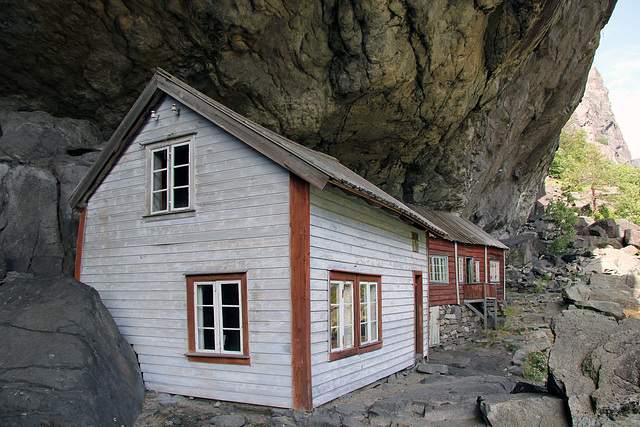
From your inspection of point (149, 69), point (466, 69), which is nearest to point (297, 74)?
point (149, 69)

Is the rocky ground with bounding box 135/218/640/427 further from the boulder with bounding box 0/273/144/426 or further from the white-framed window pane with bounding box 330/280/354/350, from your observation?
the white-framed window pane with bounding box 330/280/354/350

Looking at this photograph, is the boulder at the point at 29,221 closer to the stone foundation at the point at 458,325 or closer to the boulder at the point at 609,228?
the stone foundation at the point at 458,325

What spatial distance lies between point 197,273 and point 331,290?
8.77 feet

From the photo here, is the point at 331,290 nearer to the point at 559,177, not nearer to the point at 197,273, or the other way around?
the point at 197,273

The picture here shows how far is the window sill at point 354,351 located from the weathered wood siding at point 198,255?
1.24 meters

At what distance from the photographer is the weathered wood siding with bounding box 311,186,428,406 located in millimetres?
8523

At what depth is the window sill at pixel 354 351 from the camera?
8.89 metres

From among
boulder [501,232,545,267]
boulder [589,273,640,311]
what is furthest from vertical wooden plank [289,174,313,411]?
boulder [501,232,545,267]

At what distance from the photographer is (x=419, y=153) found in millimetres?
23203

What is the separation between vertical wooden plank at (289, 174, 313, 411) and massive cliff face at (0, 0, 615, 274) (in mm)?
8698

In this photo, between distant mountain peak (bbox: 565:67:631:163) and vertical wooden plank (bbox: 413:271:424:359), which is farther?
distant mountain peak (bbox: 565:67:631:163)

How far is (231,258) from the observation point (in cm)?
884

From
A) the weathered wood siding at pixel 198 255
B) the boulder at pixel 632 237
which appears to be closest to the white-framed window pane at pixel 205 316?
the weathered wood siding at pixel 198 255

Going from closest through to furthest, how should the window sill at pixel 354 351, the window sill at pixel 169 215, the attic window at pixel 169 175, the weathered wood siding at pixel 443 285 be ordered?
the window sill at pixel 354 351, the window sill at pixel 169 215, the attic window at pixel 169 175, the weathered wood siding at pixel 443 285
